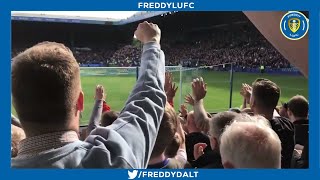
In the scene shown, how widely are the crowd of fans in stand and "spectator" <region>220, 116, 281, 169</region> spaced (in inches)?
29.2

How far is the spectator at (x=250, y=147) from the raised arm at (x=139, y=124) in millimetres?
286

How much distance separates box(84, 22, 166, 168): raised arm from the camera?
3.67 ft

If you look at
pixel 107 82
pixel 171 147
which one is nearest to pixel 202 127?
pixel 171 147

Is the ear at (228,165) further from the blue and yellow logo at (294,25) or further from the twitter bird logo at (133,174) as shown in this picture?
the blue and yellow logo at (294,25)

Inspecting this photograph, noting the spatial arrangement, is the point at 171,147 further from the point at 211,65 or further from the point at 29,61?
the point at 211,65

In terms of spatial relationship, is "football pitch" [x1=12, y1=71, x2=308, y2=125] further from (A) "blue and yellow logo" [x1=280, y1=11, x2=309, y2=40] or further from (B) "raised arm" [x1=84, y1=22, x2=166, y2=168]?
(B) "raised arm" [x1=84, y1=22, x2=166, y2=168]

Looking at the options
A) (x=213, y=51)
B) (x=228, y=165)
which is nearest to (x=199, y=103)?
(x=213, y=51)

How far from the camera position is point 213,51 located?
2.62 metres

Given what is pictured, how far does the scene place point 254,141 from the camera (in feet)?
4.30

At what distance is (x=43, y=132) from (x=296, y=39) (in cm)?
122

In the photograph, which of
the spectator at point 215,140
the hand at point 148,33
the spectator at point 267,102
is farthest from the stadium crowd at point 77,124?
the spectator at point 267,102

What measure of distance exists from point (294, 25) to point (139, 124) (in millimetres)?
951

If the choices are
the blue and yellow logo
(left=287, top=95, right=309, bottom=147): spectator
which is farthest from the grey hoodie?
(left=287, top=95, right=309, bottom=147): spectator

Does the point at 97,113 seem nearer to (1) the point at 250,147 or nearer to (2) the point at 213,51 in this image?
(1) the point at 250,147
